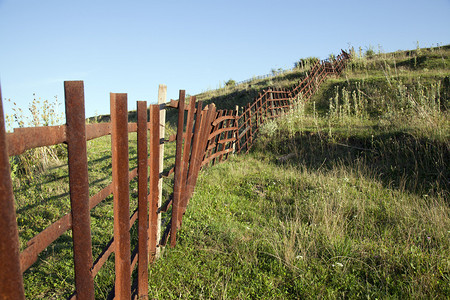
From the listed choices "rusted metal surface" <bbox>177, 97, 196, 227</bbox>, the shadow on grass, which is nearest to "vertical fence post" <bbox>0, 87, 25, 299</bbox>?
"rusted metal surface" <bbox>177, 97, 196, 227</bbox>

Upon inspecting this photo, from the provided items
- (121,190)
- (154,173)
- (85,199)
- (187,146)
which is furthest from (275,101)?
(85,199)

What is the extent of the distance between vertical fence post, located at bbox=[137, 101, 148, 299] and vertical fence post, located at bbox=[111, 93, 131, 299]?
401 millimetres

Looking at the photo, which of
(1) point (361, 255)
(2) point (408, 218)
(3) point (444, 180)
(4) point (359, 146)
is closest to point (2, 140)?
(1) point (361, 255)

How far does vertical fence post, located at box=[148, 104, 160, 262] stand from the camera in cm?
306

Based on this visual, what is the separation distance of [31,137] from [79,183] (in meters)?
0.39

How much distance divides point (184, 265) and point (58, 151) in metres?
7.22

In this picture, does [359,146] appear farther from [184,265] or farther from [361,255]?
[184,265]

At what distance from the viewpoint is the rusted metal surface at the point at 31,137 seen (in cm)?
118

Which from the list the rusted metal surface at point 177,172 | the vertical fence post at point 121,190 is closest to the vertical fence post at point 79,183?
the vertical fence post at point 121,190

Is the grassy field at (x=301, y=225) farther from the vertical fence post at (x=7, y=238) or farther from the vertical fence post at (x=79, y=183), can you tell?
the vertical fence post at (x=7, y=238)

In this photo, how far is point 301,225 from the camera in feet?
15.1

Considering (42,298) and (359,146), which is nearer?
(42,298)

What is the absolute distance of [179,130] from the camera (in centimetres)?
387

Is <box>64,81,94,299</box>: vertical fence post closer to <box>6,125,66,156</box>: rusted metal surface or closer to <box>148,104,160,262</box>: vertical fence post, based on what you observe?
<box>6,125,66,156</box>: rusted metal surface
